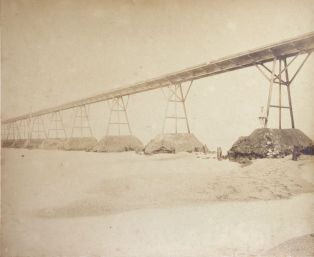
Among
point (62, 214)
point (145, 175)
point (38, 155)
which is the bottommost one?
point (62, 214)

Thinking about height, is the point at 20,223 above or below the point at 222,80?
below

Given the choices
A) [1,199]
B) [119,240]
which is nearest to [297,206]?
[119,240]

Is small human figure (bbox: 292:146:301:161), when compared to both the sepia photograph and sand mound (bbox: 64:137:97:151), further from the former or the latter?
sand mound (bbox: 64:137:97:151)

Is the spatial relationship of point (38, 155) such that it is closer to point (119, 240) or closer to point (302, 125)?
point (119, 240)

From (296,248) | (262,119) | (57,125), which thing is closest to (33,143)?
(57,125)

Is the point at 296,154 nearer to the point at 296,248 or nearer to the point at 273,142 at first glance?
the point at 273,142

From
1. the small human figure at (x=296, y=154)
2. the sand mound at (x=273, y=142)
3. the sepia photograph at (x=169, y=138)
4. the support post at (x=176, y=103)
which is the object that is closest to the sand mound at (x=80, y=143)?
the sepia photograph at (x=169, y=138)

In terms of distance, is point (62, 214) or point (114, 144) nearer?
point (62, 214)
